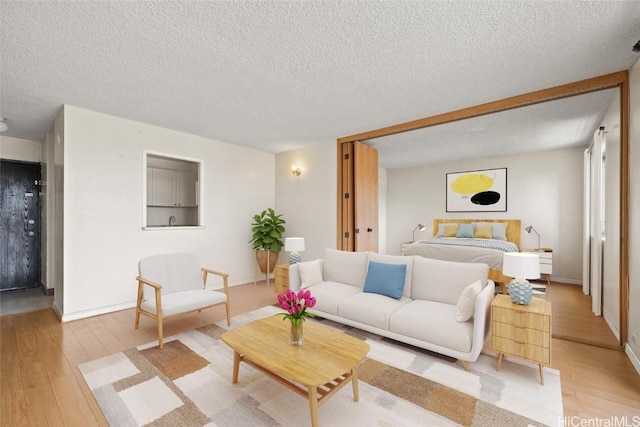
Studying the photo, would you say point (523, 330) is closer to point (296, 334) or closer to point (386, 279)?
point (386, 279)

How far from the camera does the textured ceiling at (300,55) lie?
1.91 meters

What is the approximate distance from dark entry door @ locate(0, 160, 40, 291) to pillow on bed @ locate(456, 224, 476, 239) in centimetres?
833

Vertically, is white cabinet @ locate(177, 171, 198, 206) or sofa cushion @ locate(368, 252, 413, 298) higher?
white cabinet @ locate(177, 171, 198, 206)

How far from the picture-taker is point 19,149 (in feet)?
15.8

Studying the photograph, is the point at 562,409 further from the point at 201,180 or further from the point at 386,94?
the point at 201,180

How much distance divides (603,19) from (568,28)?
0.19 m

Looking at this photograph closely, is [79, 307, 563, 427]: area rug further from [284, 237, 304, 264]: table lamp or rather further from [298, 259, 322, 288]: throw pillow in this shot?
[284, 237, 304, 264]: table lamp

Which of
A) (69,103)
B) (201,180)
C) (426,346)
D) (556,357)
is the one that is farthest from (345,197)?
(69,103)

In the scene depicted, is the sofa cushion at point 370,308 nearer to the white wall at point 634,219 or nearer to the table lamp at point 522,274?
the table lamp at point 522,274

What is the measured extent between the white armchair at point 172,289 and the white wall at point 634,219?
13.0 feet

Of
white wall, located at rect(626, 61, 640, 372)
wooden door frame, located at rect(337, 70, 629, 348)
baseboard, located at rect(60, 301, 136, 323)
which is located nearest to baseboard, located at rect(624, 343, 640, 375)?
white wall, located at rect(626, 61, 640, 372)

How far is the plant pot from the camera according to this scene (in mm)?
5461

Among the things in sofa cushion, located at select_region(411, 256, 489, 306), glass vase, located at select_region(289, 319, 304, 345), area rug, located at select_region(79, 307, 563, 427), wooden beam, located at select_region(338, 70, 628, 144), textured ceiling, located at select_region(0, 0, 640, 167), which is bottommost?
area rug, located at select_region(79, 307, 563, 427)

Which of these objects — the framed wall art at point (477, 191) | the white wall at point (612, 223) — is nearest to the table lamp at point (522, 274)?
the white wall at point (612, 223)
